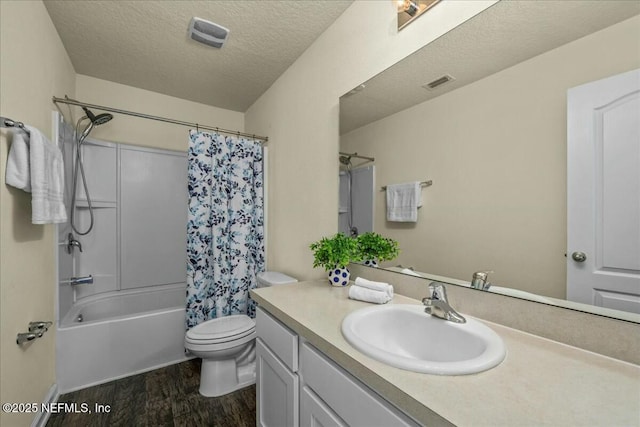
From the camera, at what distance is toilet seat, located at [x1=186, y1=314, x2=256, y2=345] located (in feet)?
5.73

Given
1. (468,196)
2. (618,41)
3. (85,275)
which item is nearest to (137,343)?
(85,275)

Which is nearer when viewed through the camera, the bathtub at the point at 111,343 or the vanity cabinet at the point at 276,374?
the vanity cabinet at the point at 276,374

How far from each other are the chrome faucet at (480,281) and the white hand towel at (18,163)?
1964 mm

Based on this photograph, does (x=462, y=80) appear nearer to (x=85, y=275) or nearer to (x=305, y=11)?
(x=305, y=11)

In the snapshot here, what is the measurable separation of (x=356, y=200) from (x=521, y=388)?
3.55 ft

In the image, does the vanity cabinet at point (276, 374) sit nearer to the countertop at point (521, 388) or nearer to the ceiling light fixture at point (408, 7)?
the countertop at point (521, 388)

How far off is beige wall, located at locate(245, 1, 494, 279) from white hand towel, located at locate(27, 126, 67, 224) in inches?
54.7

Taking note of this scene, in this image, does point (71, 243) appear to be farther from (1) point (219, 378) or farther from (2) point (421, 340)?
(2) point (421, 340)

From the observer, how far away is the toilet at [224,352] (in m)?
1.74

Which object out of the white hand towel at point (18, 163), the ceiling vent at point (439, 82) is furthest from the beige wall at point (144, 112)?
the ceiling vent at point (439, 82)

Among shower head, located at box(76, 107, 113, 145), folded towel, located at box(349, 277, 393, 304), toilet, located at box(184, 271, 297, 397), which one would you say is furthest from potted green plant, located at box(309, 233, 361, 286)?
shower head, located at box(76, 107, 113, 145)

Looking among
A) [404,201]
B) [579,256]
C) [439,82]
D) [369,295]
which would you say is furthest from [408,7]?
[369,295]

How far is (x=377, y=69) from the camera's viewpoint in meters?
1.39

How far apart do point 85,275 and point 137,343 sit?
0.91 m
